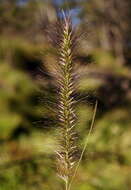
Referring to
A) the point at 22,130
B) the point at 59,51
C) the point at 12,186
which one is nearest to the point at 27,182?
the point at 12,186

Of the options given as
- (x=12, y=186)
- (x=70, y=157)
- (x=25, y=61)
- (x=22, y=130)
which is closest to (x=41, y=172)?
(x=12, y=186)

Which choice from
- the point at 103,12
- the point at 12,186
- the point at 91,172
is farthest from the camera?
the point at 103,12

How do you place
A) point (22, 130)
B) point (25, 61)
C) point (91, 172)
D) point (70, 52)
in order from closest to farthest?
point (70, 52)
point (91, 172)
point (22, 130)
point (25, 61)

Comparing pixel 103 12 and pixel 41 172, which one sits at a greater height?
pixel 103 12

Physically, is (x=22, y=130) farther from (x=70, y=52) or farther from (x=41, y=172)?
(x=70, y=52)

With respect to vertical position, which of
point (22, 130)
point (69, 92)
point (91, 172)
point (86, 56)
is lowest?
point (22, 130)

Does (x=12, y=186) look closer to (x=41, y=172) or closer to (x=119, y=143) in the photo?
(x=41, y=172)

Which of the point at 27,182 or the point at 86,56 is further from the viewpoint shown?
the point at 27,182
